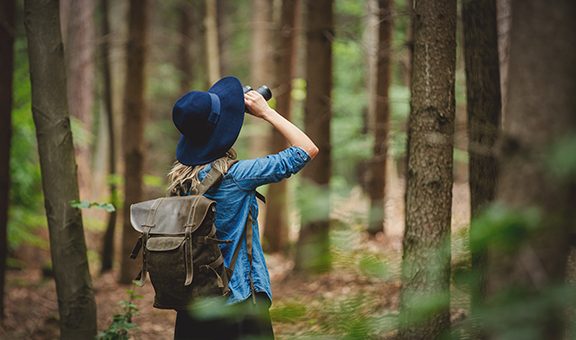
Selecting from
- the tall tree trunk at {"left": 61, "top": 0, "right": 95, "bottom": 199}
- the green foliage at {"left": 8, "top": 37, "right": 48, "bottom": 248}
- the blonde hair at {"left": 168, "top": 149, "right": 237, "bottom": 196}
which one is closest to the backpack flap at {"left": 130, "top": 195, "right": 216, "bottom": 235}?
the blonde hair at {"left": 168, "top": 149, "right": 237, "bottom": 196}

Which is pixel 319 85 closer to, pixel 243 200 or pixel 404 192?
pixel 404 192

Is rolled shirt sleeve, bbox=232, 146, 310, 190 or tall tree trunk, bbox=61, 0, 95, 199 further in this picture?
tall tree trunk, bbox=61, 0, 95, 199

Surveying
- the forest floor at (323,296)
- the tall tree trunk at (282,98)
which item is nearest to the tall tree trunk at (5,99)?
the forest floor at (323,296)

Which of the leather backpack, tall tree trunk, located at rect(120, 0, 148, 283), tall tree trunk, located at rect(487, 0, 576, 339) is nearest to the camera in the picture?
tall tree trunk, located at rect(487, 0, 576, 339)

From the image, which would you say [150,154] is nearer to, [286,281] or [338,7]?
[338,7]

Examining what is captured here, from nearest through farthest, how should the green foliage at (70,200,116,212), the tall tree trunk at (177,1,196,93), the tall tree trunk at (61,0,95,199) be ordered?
the green foliage at (70,200,116,212)
the tall tree trunk at (61,0,95,199)
the tall tree trunk at (177,1,196,93)

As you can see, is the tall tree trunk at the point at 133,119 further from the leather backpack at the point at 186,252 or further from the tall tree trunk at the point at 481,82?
the leather backpack at the point at 186,252

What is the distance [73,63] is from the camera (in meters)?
14.9

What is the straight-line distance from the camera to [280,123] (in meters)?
3.79

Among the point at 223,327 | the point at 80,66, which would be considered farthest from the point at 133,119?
the point at 223,327

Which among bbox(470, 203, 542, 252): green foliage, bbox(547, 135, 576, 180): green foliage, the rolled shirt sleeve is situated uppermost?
bbox(547, 135, 576, 180): green foliage

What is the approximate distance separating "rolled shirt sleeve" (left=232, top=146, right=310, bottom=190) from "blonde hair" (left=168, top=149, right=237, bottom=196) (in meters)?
0.11

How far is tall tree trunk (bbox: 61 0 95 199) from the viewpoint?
13.9 m

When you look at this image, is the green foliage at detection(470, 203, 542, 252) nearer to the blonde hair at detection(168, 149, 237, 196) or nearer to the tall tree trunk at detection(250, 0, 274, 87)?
the blonde hair at detection(168, 149, 237, 196)
